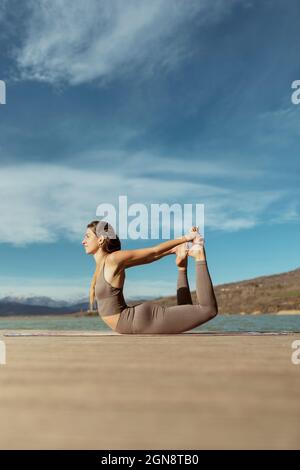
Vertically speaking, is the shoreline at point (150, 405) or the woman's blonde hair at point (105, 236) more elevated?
the woman's blonde hair at point (105, 236)

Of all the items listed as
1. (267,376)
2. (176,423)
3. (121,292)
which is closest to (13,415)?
(176,423)

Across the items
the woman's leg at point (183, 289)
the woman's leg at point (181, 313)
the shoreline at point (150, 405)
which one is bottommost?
→ the shoreline at point (150, 405)

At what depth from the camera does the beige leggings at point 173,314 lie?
4.48 m

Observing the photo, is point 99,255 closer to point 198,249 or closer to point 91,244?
point 91,244

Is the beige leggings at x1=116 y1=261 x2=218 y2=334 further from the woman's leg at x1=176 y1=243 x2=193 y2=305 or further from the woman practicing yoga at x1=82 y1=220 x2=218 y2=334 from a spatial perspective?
the woman's leg at x1=176 y1=243 x2=193 y2=305

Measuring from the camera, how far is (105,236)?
506 centimetres

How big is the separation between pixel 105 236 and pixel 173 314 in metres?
1.15

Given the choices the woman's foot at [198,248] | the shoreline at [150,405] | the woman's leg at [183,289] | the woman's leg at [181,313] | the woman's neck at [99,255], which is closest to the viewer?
the shoreline at [150,405]

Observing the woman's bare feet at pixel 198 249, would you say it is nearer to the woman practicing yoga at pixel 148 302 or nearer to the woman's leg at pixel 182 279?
the woman practicing yoga at pixel 148 302

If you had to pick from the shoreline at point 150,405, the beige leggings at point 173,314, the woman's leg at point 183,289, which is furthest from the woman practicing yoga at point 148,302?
the shoreline at point 150,405

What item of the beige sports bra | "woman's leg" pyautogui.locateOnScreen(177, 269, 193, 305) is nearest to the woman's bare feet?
"woman's leg" pyautogui.locateOnScreen(177, 269, 193, 305)

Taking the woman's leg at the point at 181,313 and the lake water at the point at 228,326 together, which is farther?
the lake water at the point at 228,326

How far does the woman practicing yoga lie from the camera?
4.50m

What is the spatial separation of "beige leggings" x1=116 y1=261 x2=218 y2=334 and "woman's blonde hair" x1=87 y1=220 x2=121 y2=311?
1.75ft
